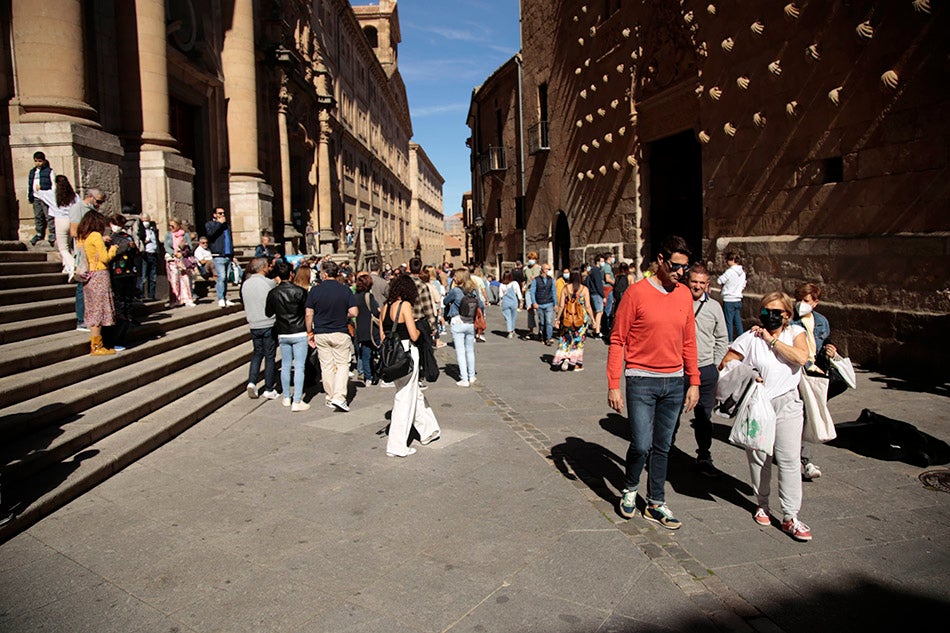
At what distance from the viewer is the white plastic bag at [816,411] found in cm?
452

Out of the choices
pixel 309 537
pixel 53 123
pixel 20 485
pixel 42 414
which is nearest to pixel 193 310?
pixel 53 123

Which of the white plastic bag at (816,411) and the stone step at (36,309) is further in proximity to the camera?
the stone step at (36,309)

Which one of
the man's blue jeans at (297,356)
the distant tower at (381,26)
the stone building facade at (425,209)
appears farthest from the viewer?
the stone building facade at (425,209)

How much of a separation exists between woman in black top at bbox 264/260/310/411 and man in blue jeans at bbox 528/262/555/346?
6561mm

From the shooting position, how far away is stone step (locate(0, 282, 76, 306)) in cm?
768

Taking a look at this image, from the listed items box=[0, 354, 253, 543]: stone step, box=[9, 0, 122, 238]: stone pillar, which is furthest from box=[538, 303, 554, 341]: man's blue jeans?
box=[9, 0, 122, 238]: stone pillar

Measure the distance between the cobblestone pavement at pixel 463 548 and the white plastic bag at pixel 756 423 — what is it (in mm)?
605

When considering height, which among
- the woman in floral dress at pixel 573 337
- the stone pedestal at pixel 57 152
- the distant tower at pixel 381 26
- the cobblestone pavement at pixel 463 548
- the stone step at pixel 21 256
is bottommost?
the cobblestone pavement at pixel 463 548

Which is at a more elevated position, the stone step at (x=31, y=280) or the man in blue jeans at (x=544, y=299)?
the stone step at (x=31, y=280)

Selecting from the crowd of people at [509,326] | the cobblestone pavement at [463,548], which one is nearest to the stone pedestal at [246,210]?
the crowd of people at [509,326]

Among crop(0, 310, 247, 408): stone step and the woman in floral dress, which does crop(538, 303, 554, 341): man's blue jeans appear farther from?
crop(0, 310, 247, 408): stone step

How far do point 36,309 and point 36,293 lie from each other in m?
0.58

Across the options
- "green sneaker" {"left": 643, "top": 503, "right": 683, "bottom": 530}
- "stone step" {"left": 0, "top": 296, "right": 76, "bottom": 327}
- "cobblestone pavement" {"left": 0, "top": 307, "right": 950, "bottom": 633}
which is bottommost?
"cobblestone pavement" {"left": 0, "top": 307, "right": 950, "bottom": 633}

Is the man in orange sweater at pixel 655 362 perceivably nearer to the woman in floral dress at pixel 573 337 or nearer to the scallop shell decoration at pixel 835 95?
the woman in floral dress at pixel 573 337
